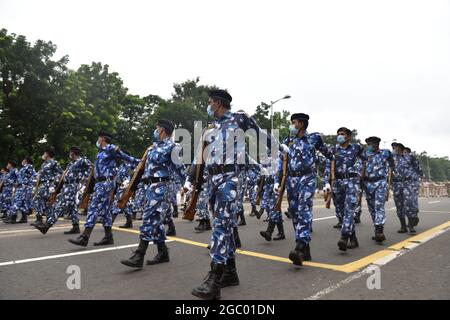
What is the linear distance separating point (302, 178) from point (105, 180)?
373cm

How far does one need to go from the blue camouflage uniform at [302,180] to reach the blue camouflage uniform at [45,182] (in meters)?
7.28

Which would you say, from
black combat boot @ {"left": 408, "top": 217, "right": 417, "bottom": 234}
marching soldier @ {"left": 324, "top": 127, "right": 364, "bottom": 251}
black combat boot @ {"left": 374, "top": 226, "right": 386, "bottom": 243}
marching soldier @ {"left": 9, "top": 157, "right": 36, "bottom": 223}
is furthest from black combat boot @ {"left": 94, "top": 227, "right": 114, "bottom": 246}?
black combat boot @ {"left": 408, "top": 217, "right": 417, "bottom": 234}

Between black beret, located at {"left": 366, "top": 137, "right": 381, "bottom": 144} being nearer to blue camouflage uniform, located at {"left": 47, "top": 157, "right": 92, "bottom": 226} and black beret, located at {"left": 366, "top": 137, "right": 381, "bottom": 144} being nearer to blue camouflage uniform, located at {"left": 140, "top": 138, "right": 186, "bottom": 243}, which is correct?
blue camouflage uniform, located at {"left": 140, "top": 138, "right": 186, "bottom": 243}

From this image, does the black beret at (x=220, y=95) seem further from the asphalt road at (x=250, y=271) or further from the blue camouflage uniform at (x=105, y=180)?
the blue camouflage uniform at (x=105, y=180)

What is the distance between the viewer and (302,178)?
512 centimetres

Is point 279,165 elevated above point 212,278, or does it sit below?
above

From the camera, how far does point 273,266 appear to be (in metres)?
4.77

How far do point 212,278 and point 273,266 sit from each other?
1.50 meters

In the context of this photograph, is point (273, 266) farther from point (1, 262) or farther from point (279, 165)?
point (1, 262)

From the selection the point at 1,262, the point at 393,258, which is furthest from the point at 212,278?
the point at 1,262

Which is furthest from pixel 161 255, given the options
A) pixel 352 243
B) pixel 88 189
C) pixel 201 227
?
pixel 201 227

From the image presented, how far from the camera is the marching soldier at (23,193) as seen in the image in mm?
11086

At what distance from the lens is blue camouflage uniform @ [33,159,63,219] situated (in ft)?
32.3
